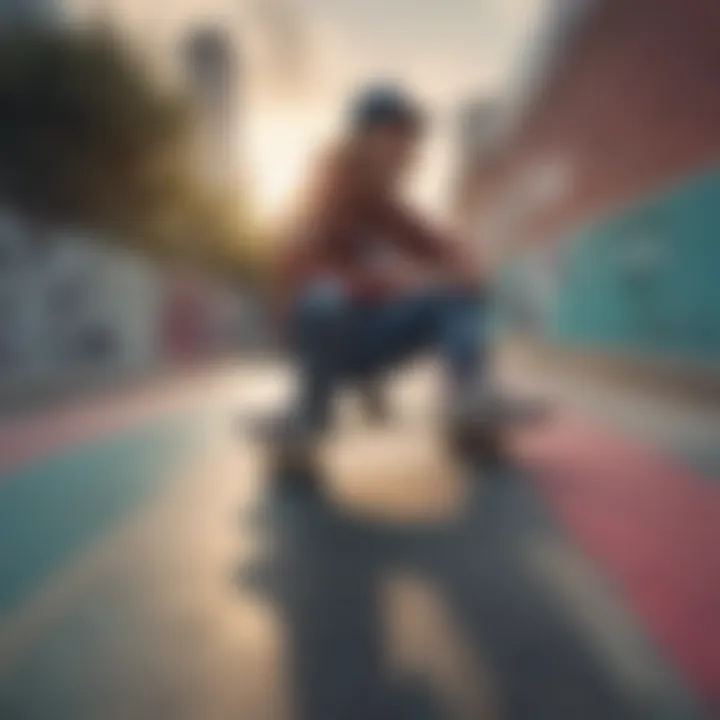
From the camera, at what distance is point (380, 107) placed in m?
0.32

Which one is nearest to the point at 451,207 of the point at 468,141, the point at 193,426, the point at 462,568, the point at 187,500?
the point at 468,141

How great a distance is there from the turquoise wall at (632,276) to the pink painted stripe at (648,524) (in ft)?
0.33

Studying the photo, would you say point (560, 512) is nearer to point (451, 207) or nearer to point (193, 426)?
point (451, 207)

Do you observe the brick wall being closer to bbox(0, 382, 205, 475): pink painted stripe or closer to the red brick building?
the red brick building

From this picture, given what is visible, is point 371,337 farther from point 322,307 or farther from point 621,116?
point 621,116

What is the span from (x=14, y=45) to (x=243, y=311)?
0.16m

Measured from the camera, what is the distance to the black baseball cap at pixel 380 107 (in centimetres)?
31

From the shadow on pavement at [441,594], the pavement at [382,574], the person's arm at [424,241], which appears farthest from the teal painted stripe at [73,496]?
the person's arm at [424,241]

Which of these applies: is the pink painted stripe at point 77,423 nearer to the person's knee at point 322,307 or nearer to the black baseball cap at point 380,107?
the person's knee at point 322,307

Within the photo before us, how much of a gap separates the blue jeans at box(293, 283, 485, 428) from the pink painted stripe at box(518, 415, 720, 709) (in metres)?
0.08

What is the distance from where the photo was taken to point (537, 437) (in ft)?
2.27

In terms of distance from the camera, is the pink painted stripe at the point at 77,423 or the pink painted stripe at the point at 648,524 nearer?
the pink painted stripe at the point at 648,524

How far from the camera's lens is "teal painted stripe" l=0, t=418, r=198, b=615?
41cm

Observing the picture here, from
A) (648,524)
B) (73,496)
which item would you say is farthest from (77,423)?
(648,524)
